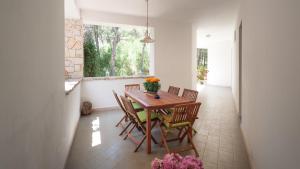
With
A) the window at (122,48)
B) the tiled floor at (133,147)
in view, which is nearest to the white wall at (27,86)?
the tiled floor at (133,147)

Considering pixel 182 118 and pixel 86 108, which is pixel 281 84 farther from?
pixel 86 108

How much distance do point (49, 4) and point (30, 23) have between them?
2.03 feet

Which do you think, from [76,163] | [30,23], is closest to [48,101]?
[30,23]

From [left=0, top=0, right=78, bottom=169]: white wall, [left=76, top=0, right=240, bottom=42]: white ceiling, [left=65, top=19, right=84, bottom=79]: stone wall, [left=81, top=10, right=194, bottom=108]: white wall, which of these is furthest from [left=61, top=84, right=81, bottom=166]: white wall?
[left=76, top=0, right=240, bottom=42]: white ceiling

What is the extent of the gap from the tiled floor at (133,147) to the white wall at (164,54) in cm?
109

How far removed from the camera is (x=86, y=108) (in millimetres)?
4828

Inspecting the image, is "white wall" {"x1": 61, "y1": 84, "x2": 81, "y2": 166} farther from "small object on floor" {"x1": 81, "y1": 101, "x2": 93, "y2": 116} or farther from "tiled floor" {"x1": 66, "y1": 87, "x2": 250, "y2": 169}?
"small object on floor" {"x1": 81, "y1": 101, "x2": 93, "y2": 116}

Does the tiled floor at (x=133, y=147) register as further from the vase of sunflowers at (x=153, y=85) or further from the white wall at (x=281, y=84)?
the white wall at (x=281, y=84)

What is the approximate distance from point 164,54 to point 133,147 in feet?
12.3

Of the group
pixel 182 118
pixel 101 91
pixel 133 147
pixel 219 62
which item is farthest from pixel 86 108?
pixel 219 62


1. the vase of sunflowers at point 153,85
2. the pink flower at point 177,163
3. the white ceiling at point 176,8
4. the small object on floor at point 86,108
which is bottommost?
the small object on floor at point 86,108

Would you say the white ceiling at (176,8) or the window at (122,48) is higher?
the white ceiling at (176,8)

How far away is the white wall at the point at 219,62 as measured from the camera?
1023 centimetres

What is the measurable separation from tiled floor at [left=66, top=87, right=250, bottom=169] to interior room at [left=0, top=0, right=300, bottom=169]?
15 millimetres
